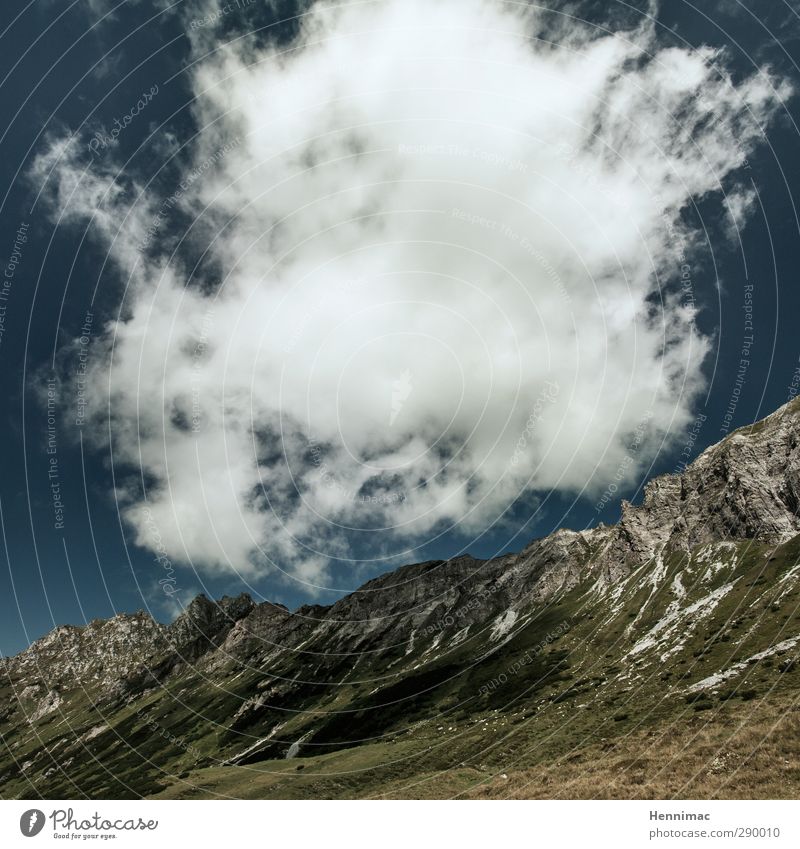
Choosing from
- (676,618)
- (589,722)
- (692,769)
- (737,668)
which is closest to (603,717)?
(589,722)

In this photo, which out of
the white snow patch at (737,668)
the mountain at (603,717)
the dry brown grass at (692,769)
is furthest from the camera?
the white snow patch at (737,668)

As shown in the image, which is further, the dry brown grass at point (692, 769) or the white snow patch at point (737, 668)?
the white snow patch at point (737, 668)

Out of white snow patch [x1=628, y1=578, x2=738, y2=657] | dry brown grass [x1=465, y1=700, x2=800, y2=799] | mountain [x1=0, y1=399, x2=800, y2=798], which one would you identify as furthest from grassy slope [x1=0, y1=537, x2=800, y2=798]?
white snow patch [x1=628, y1=578, x2=738, y2=657]

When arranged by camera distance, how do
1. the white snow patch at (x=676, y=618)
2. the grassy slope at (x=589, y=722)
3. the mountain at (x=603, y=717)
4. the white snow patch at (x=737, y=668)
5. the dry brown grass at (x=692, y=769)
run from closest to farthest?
the dry brown grass at (x=692, y=769), the grassy slope at (x=589, y=722), the mountain at (x=603, y=717), the white snow patch at (x=737, y=668), the white snow patch at (x=676, y=618)

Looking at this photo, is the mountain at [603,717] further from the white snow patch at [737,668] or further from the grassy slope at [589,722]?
the white snow patch at [737,668]

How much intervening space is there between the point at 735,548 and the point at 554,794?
195 meters

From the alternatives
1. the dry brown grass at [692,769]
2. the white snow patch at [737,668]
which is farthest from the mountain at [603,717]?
the white snow patch at [737,668]

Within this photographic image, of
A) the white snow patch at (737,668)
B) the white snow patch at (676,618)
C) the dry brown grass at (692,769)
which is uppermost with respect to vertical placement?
the dry brown grass at (692,769)

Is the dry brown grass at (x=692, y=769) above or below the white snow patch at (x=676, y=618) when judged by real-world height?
above

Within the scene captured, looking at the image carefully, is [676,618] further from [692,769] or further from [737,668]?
[692,769]

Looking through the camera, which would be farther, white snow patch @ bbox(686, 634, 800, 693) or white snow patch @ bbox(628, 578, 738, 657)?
white snow patch @ bbox(628, 578, 738, 657)

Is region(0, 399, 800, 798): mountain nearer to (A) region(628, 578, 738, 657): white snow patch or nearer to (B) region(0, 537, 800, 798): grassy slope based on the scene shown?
(B) region(0, 537, 800, 798): grassy slope
